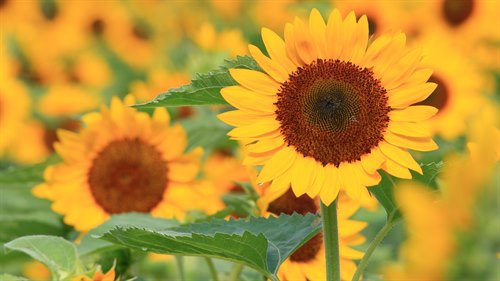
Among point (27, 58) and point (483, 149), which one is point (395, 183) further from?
point (27, 58)

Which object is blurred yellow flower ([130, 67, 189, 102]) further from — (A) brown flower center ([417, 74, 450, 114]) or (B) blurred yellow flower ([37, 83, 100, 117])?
(B) blurred yellow flower ([37, 83, 100, 117])

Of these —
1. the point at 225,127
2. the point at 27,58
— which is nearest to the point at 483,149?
the point at 225,127

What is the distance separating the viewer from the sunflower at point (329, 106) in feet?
3.97

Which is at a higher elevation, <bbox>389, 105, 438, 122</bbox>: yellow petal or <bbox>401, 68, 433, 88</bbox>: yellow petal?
<bbox>401, 68, 433, 88</bbox>: yellow petal

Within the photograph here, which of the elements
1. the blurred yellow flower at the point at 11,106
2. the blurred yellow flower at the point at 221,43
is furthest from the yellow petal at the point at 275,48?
the blurred yellow flower at the point at 11,106

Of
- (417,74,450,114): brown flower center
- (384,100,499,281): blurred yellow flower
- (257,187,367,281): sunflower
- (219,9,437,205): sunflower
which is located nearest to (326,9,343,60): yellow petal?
(219,9,437,205): sunflower

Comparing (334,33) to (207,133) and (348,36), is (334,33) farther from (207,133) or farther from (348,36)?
(207,133)

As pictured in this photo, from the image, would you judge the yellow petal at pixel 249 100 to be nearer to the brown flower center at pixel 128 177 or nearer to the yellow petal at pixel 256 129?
the yellow petal at pixel 256 129

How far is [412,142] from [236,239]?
0.70 feet

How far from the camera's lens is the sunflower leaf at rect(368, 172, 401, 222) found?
1241 millimetres

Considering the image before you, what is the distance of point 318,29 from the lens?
124cm

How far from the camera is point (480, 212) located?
2.26ft

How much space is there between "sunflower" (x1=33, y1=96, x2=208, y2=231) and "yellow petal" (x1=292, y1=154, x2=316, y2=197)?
2.36 ft

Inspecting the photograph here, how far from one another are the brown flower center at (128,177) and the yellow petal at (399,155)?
31.7 inches
